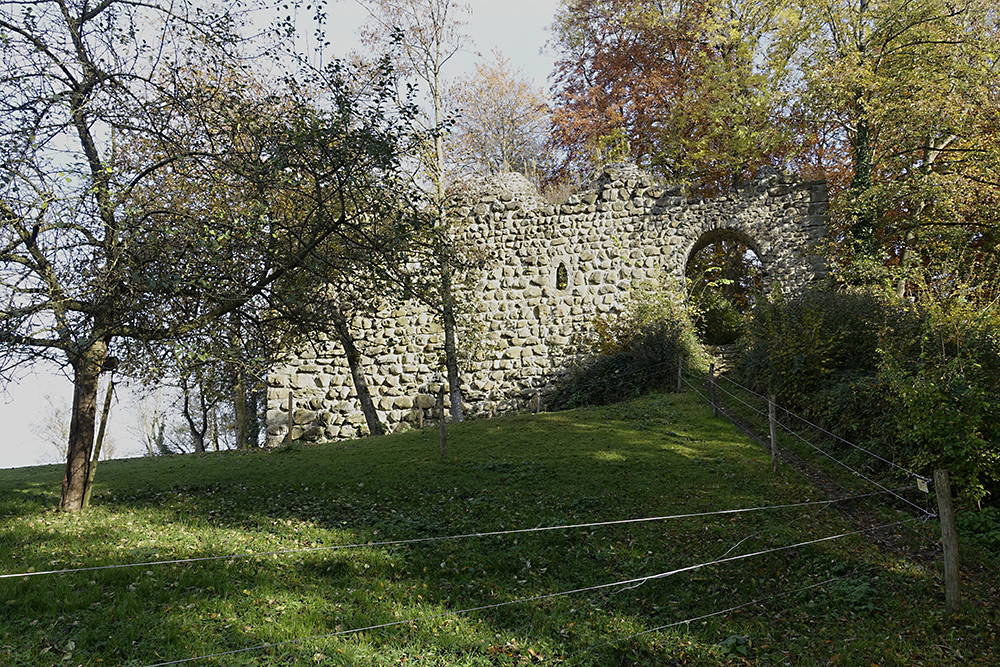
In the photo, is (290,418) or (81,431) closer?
(81,431)

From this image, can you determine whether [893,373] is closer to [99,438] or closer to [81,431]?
[99,438]

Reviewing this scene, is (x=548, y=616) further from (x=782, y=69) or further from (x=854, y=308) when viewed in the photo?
(x=782, y=69)

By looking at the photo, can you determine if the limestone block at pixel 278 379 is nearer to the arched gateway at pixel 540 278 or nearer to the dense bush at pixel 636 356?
the arched gateway at pixel 540 278

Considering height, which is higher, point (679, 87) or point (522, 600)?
point (679, 87)

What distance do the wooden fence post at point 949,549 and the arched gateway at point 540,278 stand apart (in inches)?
385

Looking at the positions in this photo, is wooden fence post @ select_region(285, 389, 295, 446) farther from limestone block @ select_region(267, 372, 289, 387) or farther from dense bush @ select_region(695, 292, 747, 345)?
dense bush @ select_region(695, 292, 747, 345)

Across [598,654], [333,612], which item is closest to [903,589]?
[598,654]

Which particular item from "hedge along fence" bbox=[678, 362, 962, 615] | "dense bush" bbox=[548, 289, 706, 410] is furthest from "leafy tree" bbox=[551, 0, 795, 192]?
"hedge along fence" bbox=[678, 362, 962, 615]

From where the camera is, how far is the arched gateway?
14586 millimetres

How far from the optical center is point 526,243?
15.4 metres

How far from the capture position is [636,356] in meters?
13.3

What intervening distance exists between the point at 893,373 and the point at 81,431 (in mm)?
9073

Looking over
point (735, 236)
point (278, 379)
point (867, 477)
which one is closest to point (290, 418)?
point (278, 379)

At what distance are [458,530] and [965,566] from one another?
15.2 ft
